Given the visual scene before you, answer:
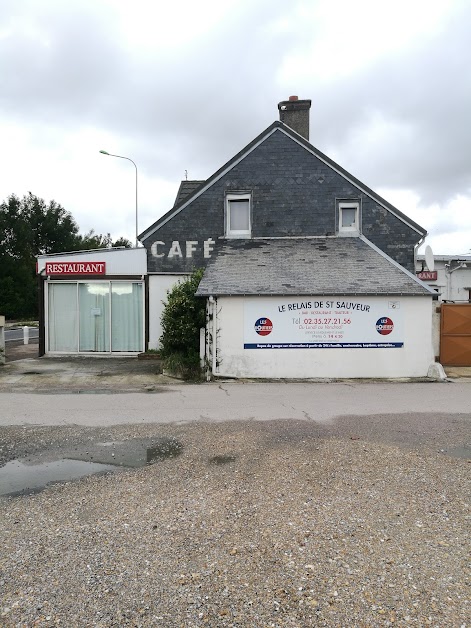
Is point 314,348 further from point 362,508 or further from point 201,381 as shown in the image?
point 362,508

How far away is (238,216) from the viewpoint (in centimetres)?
1655

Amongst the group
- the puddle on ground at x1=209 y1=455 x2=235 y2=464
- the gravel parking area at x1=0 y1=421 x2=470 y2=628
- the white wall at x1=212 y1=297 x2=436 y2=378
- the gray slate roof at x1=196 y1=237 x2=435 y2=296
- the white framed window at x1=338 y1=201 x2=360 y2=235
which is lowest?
the gravel parking area at x1=0 y1=421 x2=470 y2=628

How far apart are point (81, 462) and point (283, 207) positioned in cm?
1245

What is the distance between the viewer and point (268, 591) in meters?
3.11

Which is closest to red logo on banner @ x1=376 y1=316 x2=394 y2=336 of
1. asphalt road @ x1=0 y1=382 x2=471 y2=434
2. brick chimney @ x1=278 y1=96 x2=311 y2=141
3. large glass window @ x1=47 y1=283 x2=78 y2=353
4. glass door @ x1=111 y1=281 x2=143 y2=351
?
asphalt road @ x1=0 y1=382 x2=471 y2=434

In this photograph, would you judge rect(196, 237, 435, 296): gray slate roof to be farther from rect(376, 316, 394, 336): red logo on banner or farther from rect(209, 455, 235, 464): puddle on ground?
rect(209, 455, 235, 464): puddle on ground

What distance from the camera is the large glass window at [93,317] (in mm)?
17172

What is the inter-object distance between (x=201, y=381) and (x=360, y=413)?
16.4ft

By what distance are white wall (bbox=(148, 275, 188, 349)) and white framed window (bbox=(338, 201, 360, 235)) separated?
19.7 ft

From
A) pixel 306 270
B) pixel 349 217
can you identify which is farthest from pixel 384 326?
pixel 349 217

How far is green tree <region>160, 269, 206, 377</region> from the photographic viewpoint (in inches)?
496

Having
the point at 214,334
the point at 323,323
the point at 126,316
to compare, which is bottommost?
the point at 214,334

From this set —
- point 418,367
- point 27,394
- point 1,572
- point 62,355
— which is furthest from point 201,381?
point 1,572

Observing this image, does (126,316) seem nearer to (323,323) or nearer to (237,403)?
(323,323)
